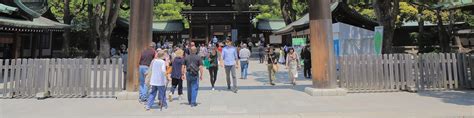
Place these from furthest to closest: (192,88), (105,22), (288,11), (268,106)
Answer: (288,11) → (105,22) → (192,88) → (268,106)

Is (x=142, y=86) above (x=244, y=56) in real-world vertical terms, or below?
below

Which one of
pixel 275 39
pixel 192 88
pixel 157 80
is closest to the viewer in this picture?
pixel 157 80

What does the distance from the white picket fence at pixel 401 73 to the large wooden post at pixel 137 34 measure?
5965 millimetres

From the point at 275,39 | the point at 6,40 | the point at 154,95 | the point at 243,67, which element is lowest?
the point at 154,95

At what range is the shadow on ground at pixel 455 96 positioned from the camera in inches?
317

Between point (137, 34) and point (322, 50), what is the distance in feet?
17.9

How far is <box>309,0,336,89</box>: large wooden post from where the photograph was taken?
9664 millimetres

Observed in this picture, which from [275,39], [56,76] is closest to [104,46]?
[56,76]

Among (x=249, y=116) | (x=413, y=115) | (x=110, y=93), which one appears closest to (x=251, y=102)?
(x=249, y=116)

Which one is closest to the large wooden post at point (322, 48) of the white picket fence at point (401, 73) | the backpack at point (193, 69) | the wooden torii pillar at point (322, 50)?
the wooden torii pillar at point (322, 50)

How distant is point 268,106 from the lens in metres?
7.83

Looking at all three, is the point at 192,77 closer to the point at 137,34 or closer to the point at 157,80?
the point at 157,80

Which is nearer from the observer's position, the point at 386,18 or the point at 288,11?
the point at 386,18

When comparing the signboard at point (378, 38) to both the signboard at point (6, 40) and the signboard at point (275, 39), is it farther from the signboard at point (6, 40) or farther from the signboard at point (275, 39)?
the signboard at point (275, 39)
